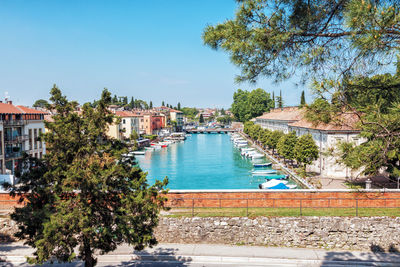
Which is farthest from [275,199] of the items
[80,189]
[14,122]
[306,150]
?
[14,122]

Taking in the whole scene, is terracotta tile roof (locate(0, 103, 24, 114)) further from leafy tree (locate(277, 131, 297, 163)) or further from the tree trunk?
leafy tree (locate(277, 131, 297, 163))

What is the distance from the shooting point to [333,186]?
2761 centimetres

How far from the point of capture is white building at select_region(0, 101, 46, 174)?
32.8m

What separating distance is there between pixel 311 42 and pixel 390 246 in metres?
12.3

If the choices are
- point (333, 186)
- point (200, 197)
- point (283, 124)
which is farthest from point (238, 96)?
point (200, 197)

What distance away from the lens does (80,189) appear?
8836 mm

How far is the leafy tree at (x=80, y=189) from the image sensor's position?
855 cm

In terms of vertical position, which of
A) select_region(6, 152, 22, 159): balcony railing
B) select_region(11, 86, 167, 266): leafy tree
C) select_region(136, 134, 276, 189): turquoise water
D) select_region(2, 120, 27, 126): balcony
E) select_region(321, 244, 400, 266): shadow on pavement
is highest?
select_region(2, 120, 27, 126): balcony

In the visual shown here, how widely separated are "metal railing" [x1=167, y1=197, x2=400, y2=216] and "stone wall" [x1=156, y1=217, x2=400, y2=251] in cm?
134

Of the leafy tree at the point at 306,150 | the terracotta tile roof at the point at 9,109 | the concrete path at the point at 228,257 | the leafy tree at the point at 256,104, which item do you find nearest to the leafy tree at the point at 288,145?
the leafy tree at the point at 306,150

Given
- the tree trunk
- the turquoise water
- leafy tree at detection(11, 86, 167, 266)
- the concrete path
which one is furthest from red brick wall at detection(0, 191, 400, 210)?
the turquoise water

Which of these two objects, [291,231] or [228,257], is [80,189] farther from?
[291,231]

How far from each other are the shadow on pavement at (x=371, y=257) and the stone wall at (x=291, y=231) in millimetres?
132

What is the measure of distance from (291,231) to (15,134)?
3106cm
